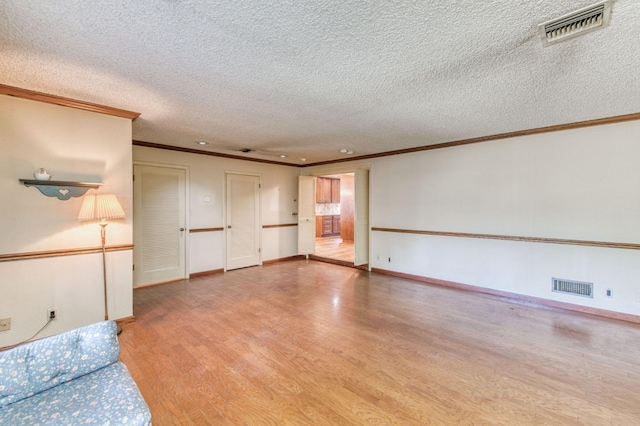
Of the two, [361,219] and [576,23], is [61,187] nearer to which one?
[576,23]

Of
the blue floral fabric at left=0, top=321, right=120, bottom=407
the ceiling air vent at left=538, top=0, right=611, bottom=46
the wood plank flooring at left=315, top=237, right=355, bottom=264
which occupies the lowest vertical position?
the wood plank flooring at left=315, top=237, right=355, bottom=264

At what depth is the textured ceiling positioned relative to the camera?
5.21 ft

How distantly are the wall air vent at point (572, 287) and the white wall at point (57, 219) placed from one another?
5.50 metres

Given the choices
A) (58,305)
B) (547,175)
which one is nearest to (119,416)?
(58,305)

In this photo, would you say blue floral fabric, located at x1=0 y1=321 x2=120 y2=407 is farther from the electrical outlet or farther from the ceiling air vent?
the ceiling air vent

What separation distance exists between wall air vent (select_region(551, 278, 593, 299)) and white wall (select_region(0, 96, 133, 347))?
550cm

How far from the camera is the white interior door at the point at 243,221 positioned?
584 centimetres

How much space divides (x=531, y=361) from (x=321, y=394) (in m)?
1.93

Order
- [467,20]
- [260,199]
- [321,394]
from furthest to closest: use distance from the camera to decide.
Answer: [260,199], [321,394], [467,20]

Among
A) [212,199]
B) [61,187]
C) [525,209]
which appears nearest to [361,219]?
[525,209]

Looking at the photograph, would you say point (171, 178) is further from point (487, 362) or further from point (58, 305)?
point (487, 362)

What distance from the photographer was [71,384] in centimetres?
154

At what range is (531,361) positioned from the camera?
98.2 inches

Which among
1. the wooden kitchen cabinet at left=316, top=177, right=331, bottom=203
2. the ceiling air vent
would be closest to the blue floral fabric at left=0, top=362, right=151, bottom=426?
the ceiling air vent
